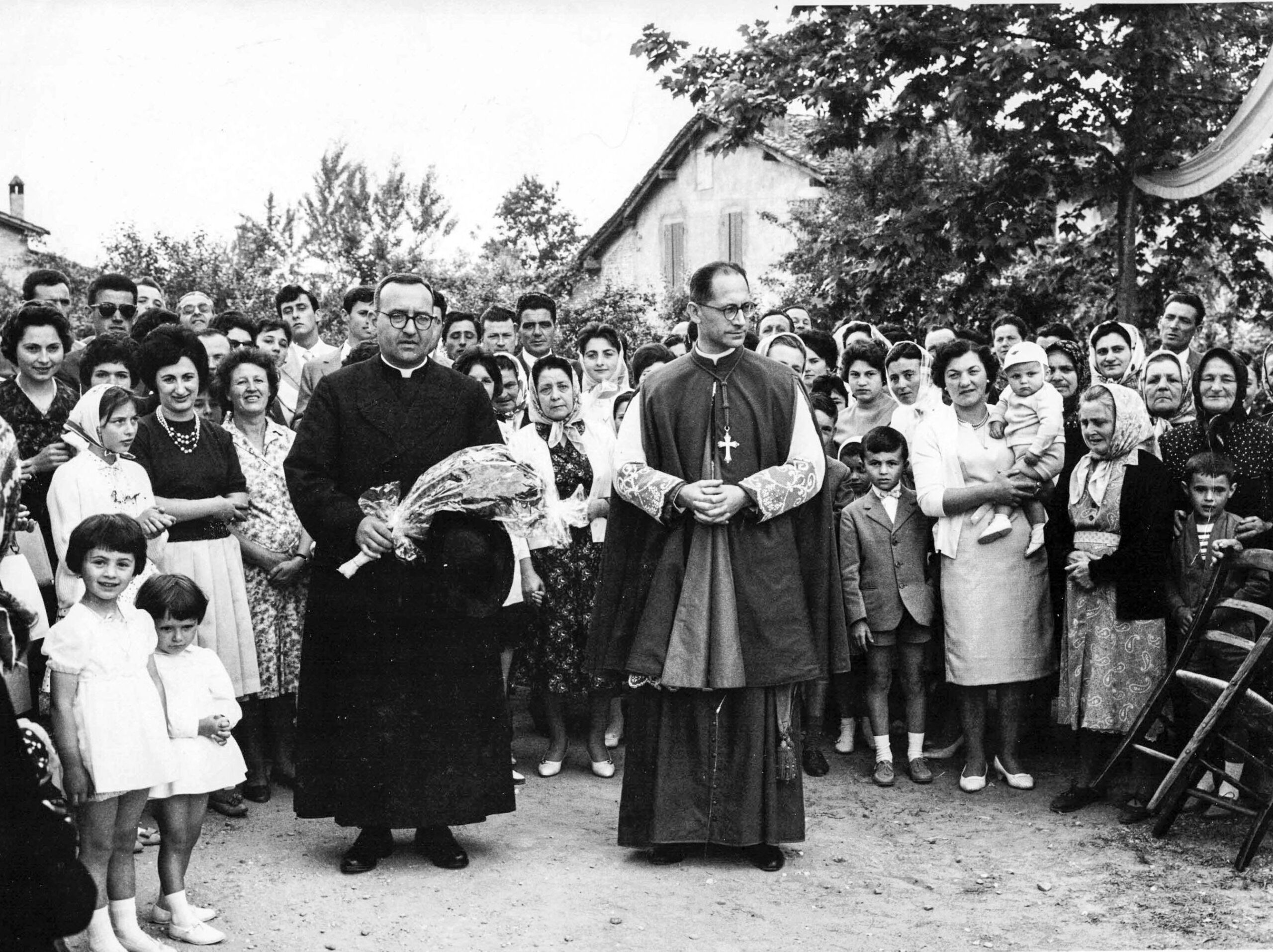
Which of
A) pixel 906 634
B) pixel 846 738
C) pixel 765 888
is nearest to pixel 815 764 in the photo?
pixel 846 738

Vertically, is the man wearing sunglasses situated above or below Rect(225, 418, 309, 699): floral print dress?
above

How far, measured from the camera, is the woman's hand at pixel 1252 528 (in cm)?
578

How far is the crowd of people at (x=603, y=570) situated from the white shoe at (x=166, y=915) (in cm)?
2

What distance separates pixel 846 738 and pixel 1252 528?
228 cm

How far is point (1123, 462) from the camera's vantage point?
611 centimetres

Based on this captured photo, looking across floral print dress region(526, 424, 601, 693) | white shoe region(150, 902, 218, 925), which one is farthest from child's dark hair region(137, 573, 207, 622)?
floral print dress region(526, 424, 601, 693)

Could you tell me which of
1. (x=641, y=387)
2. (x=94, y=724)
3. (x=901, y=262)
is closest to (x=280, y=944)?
(x=94, y=724)

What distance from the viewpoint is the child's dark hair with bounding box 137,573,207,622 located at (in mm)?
4531

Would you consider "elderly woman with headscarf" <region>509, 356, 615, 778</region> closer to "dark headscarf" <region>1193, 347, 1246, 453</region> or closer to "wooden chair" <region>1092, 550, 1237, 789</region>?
"wooden chair" <region>1092, 550, 1237, 789</region>

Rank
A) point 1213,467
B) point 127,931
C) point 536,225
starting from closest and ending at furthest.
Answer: point 127,931 < point 1213,467 < point 536,225

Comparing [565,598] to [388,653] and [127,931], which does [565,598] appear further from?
[127,931]

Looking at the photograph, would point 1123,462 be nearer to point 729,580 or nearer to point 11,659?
point 729,580

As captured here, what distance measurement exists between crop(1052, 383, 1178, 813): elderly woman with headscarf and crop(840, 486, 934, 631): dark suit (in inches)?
29.0

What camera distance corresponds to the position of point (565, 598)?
670cm
